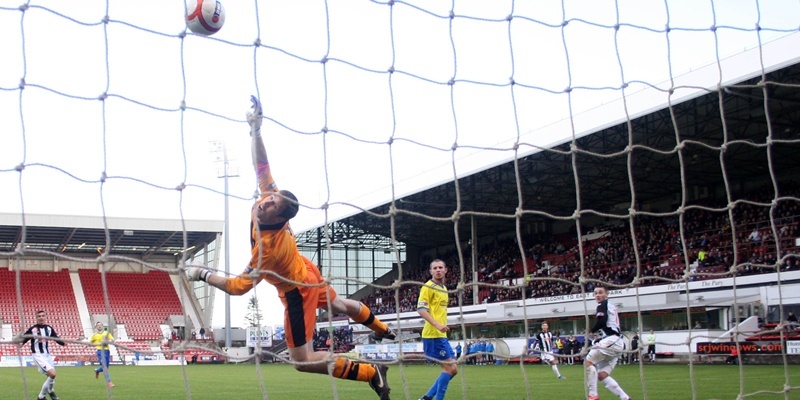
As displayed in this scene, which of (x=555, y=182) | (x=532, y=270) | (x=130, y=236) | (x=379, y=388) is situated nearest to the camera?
(x=379, y=388)

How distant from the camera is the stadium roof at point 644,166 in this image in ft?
72.6

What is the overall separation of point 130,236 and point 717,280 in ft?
95.0

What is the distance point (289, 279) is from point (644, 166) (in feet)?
85.7

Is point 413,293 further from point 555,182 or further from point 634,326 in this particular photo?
point 634,326

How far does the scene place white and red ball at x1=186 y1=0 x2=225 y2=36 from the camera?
488 centimetres

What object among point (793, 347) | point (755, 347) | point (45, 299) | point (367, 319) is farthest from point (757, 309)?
point (45, 299)

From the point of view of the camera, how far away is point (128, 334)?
137ft

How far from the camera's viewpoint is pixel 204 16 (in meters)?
4.89

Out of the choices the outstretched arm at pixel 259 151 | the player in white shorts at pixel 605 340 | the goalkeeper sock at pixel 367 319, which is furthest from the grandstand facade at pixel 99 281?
the outstretched arm at pixel 259 151

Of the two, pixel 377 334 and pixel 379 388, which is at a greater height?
pixel 377 334

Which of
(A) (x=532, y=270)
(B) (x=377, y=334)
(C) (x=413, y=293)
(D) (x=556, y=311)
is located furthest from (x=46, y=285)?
(B) (x=377, y=334)

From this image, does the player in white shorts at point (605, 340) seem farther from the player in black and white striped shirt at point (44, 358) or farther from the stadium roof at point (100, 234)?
the stadium roof at point (100, 234)

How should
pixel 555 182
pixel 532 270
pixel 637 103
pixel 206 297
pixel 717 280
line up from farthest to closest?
pixel 206 297, pixel 532 270, pixel 555 182, pixel 717 280, pixel 637 103

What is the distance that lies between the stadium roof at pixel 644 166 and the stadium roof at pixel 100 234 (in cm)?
716
